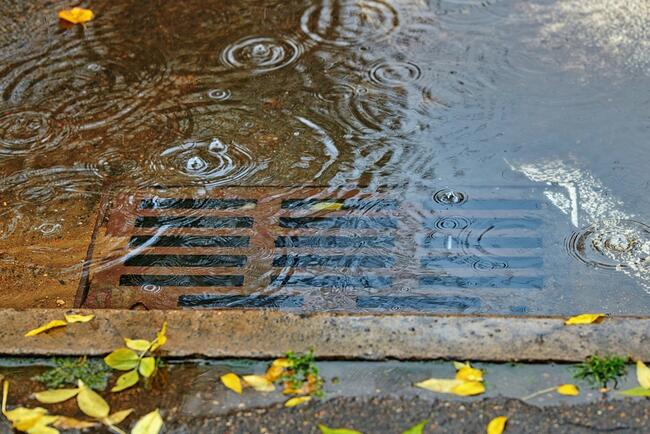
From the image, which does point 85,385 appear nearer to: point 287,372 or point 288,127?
point 287,372

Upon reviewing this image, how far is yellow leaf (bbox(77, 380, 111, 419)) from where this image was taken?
7.16ft

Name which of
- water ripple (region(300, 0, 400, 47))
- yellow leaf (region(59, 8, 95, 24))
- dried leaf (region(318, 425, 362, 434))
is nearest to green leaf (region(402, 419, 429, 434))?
dried leaf (region(318, 425, 362, 434))

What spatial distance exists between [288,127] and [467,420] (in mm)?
1677

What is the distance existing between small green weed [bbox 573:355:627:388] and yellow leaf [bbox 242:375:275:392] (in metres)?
0.84

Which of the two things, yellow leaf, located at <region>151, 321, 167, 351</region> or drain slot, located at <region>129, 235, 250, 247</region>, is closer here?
yellow leaf, located at <region>151, 321, 167, 351</region>

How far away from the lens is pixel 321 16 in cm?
417

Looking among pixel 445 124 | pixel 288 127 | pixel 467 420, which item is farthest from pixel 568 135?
pixel 467 420

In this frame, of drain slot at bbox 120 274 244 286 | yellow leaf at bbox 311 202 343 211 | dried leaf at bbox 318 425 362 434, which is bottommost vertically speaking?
drain slot at bbox 120 274 244 286

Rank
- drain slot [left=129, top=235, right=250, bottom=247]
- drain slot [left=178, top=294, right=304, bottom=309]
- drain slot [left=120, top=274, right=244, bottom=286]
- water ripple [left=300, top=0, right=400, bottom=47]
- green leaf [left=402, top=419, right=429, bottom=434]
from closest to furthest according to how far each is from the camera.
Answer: green leaf [left=402, top=419, right=429, bottom=434]
drain slot [left=178, top=294, right=304, bottom=309]
drain slot [left=120, top=274, right=244, bottom=286]
drain slot [left=129, top=235, right=250, bottom=247]
water ripple [left=300, top=0, right=400, bottom=47]

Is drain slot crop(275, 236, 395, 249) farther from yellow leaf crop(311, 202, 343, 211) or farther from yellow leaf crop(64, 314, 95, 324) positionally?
yellow leaf crop(64, 314, 95, 324)

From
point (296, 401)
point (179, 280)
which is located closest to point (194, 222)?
point (179, 280)

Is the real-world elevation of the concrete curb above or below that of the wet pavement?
above

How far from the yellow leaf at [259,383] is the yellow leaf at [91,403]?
39cm

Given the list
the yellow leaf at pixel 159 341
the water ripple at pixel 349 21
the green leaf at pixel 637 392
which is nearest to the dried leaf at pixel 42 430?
the yellow leaf at pixel 159 341
